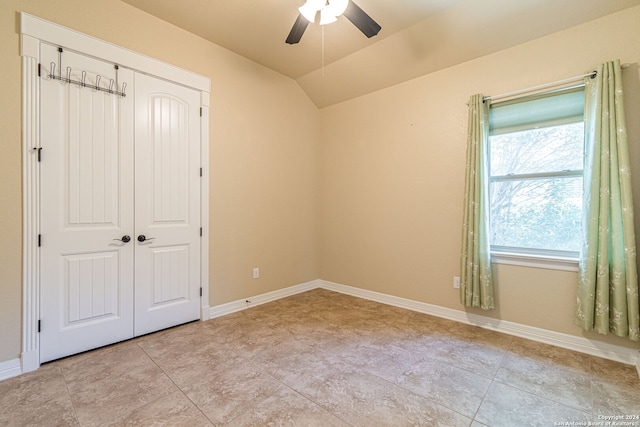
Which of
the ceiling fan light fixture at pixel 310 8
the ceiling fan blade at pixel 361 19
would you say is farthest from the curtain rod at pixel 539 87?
the ceiling fan light fixture at pixel 310 8


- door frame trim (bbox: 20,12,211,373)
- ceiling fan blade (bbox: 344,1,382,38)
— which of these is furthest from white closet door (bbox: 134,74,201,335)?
ceiling fan blade (bbox: 344,1,382,38)

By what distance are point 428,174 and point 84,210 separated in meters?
3.45

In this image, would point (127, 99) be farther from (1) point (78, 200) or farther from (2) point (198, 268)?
(2) point (198, 268)

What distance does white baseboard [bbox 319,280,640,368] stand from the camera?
2.31m

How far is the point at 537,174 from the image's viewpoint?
275 centimetres

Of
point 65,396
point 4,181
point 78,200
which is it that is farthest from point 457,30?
point 65,396

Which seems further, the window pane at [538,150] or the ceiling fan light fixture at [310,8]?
the window pane at [538,150]

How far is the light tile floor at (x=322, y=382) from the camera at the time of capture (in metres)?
1.68

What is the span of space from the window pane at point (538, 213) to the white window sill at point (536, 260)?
5.4 inches

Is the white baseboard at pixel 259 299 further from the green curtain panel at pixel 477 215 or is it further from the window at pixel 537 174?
the window at pixel 537 174

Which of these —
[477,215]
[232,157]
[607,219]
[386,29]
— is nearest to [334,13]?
[386,29]

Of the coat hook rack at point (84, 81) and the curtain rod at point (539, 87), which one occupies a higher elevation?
the curtain rod at point (539, 87)

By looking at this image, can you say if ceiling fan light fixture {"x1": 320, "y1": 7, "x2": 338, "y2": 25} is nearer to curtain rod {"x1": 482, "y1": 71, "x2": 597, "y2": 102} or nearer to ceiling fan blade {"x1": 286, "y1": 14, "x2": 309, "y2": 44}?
ceiling fan blade {"x1": 286, "y1": 14, "x2": 309, "y2": 44}

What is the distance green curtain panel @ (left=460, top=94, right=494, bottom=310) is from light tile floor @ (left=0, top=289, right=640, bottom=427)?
42cm
